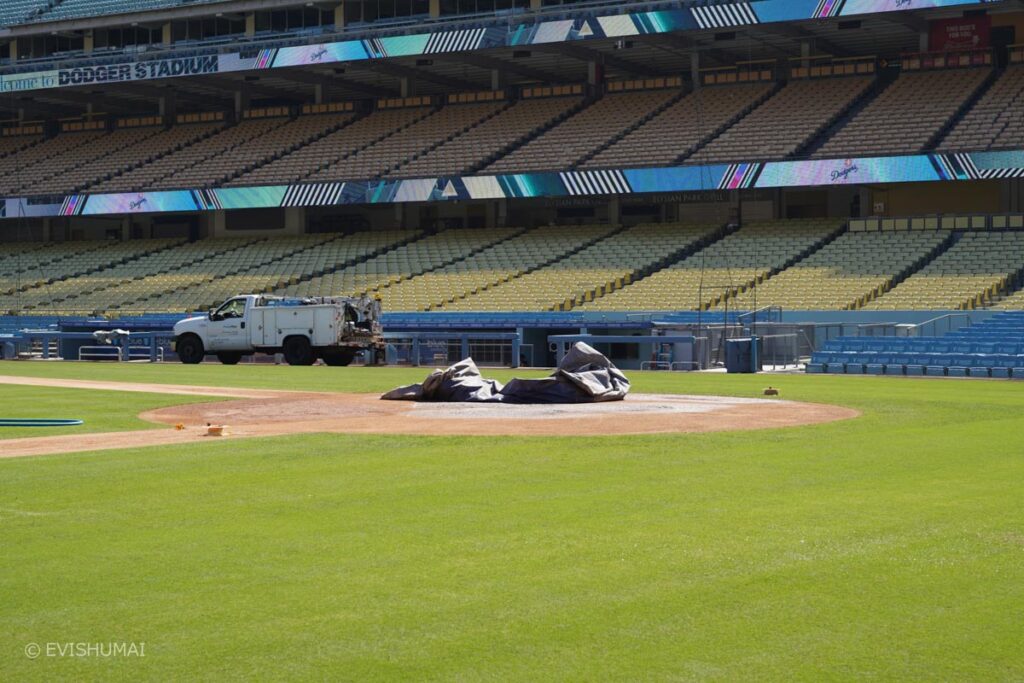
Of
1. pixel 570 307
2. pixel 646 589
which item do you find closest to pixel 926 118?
pixel 570 307

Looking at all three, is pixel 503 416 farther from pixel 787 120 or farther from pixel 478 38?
pixel 478 38

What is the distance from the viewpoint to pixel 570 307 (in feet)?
156

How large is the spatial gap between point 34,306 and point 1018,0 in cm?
4129

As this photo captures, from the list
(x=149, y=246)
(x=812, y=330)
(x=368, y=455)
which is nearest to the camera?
(x=368, y=455)

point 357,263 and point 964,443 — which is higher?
point 357,263

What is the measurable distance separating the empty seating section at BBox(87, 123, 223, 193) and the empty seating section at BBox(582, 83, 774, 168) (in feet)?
76.0

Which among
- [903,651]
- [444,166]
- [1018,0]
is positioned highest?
[1018,0]

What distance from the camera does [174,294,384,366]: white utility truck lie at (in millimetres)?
39250

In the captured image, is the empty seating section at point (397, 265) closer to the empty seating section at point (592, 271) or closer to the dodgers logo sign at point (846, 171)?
the empty seating section at point (592, 271)

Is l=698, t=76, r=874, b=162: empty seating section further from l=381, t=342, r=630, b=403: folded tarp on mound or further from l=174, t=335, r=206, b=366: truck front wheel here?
l=381, t=342, r=630, b=403: folded tarp on mound

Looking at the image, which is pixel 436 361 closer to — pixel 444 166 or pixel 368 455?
pixel 444 166

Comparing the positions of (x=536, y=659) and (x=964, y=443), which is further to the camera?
(x=964, y=443)

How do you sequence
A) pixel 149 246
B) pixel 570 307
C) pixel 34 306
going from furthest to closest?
pixel 149 246 → pixel 34 306 → pixel 570 307

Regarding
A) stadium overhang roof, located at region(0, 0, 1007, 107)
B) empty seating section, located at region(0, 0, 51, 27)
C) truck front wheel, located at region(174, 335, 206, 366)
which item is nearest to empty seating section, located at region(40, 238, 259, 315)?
stadium overhang roof, located at region(0, 0, 1007, 107)
